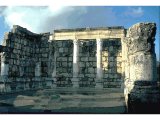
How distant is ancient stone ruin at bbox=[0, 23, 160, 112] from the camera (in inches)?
594

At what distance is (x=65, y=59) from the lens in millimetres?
19375

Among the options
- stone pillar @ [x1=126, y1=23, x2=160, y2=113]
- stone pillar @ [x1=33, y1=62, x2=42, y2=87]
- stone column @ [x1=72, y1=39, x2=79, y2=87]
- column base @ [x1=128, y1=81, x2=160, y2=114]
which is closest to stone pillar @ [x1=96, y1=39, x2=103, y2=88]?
stone column @ [x1=72, y1=39, x2=79, y2=87]

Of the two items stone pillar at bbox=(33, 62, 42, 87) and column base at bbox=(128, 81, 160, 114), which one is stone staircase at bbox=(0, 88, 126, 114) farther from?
stone pillar at bbox=(33, 62, 42, 87)

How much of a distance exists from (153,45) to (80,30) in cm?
1203

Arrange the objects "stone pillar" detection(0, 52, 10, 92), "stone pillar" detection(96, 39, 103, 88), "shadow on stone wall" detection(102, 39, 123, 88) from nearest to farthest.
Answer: "stone pillar" detection(0, 52, 10, 92) → "stone pillar" detection(96, 39, 103, 88) → "shadow on stone wall" detection(102, 39, 123, 88)

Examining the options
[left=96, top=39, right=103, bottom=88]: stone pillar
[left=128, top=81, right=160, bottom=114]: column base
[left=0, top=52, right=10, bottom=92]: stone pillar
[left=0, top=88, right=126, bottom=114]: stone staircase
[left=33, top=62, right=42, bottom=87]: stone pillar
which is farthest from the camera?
[left=96, top=39, right=103, bottom=88]: stone pillar

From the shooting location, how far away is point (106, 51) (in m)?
19.2

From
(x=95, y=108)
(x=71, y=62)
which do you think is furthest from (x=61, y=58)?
(x=95, y=108)

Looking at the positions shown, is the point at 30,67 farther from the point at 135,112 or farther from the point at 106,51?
the point at 135,112

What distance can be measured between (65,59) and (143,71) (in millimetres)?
12256

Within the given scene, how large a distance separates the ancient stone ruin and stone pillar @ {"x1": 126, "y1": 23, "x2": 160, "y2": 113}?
752 cm

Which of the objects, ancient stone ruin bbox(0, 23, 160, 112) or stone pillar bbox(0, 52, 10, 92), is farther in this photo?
ancient stone ruin bbox(0, 23, 160, 112)

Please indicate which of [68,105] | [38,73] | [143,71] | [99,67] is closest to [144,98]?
[143,71]

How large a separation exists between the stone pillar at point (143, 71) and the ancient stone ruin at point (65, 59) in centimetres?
752
